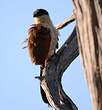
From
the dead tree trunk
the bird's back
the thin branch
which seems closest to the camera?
the dead tree trunk

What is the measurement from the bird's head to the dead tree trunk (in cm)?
157

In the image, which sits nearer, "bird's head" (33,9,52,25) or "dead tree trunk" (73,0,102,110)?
"dead tree trunk" (73,0,102,110)

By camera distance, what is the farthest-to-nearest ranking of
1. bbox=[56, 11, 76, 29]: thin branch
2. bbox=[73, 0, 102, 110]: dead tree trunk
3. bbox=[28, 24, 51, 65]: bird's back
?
bbox=[28, 24, 51, 65]: bird's back → bbox=[56, 11, 76, 29]: thin branch → bbox=[73, 0, 102, 110]: dead tree trunk

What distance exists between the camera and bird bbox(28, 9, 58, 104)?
2.73m

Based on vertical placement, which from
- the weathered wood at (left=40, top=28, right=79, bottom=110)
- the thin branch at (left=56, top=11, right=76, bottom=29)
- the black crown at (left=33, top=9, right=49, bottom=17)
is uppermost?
the black crown at (left=33, top=9, right=49, bottom=17)

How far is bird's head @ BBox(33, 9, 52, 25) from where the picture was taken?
2.76 m

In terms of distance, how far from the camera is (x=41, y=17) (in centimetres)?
277

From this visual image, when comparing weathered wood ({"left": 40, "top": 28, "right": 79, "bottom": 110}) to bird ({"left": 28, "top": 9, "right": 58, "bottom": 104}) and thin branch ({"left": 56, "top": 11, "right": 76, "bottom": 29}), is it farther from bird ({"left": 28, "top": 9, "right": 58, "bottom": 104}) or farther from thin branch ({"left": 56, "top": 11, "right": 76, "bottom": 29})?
bird ({"left": 28, "top": 9, "right": 58, "bottom": 104})

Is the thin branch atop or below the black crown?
below

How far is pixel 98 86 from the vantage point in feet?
3.88

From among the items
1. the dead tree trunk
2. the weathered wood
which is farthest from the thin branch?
the dead tree trunk

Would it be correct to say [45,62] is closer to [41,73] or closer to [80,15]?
[41,73]

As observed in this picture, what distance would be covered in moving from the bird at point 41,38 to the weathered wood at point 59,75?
0.75ft

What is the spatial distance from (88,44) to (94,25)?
0.06 m
